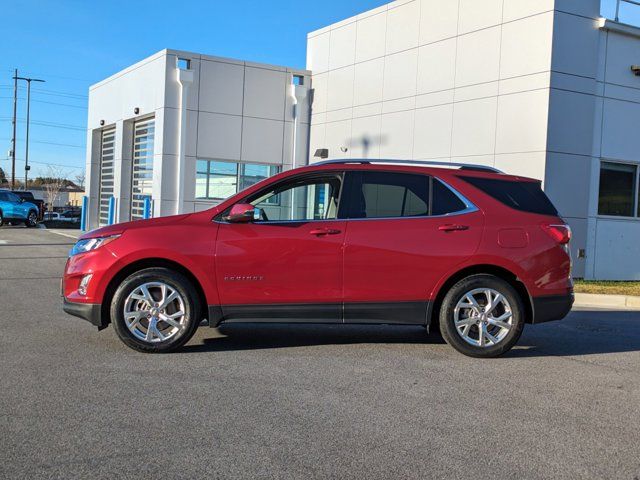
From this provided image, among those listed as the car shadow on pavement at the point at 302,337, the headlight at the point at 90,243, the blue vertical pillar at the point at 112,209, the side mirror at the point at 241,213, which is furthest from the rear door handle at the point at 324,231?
the blue vertical pillar at the point at 112,209

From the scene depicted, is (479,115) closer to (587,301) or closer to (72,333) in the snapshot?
(587,301)

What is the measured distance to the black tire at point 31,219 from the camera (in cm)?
2948

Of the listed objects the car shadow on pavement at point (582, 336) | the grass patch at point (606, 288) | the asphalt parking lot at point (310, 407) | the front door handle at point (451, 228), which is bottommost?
the asphalt parking lot at point (310, 407)

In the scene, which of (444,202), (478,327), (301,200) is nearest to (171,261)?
(301,200)

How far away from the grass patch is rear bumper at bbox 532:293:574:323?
5.84 metres

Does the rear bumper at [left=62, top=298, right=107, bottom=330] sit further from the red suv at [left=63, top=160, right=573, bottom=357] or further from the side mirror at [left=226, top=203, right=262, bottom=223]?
the side mirror at [left=226, top=203, right=262, bottom=223]

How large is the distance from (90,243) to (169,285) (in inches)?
35.0

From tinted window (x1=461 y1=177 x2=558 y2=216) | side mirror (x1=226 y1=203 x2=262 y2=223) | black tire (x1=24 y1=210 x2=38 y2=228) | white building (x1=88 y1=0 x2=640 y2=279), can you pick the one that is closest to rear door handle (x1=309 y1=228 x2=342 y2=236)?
side mirror (x1=226 y1=203 x2=262 y2=223)

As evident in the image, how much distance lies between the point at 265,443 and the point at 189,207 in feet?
54.3

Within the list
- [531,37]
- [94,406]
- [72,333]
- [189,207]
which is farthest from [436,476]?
[189,207]

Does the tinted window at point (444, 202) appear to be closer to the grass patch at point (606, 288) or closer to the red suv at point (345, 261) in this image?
the red suv at point (345, 261)

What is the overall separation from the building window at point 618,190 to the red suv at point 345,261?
918cm

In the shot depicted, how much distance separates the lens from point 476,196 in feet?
21.4

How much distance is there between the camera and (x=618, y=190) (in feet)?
49.2
